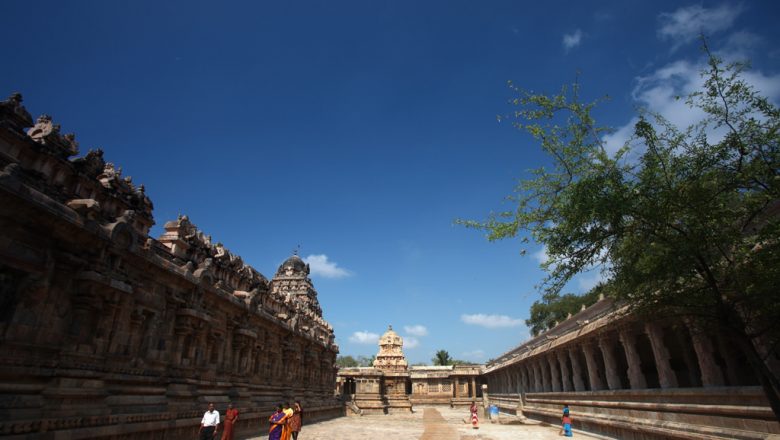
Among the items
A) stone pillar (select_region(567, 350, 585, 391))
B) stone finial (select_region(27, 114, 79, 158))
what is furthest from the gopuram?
stone finial (select_region(27, 114, 79, 158))

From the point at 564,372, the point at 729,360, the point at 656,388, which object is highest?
the point at 729,360

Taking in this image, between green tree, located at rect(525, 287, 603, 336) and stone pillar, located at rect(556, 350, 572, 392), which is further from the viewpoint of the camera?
green tree, located at rect(525, 287, 603, 336)

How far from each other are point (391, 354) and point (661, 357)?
44.3m

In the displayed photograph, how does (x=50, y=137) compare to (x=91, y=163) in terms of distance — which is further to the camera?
(x=91, y=163)

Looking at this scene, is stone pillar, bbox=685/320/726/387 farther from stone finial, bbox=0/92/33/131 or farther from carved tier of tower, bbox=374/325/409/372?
carved tier of tower, bbox=374/325/409/372

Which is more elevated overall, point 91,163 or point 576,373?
point 91,163

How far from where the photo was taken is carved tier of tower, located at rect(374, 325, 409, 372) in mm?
55581

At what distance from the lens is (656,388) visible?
1659 cm

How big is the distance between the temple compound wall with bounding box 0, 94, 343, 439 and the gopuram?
2956 cm

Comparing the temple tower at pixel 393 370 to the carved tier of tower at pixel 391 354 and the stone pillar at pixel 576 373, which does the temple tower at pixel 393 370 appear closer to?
the carved tier of tower at pixel 391 354

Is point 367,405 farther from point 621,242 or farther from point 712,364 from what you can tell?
point 621,242

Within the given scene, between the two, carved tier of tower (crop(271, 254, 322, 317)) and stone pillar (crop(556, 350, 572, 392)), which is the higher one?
carved tier of tower (crop(271, 254, 322, 317))

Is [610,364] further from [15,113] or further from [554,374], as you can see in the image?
[15,113]

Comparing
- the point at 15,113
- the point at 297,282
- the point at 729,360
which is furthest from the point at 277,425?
the point at 297,282
